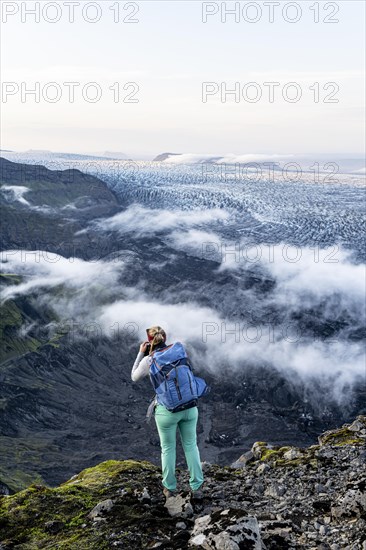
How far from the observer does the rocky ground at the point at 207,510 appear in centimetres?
1184

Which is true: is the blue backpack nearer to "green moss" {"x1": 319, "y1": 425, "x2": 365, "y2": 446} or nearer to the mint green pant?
the mint green pant

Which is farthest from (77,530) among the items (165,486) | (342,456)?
(342,456)

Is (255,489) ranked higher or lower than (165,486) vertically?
lower

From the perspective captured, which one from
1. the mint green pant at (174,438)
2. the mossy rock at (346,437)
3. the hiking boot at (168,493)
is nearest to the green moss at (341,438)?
the mossy rock at (346,437)

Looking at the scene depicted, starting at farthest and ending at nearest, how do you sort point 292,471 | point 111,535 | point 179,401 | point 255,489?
point 292,471 < point 255,489 < point 179,401 < point 111,535

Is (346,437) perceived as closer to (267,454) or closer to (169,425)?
(267,454)

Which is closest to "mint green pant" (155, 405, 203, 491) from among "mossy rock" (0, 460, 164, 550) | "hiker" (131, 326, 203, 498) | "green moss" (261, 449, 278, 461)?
"hiker" (131, 326, 203, 498)

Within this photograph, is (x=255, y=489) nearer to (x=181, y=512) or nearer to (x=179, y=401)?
(x=181, y=512)

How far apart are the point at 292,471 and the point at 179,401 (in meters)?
6.34

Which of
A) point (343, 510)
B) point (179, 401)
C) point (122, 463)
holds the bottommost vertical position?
point (122, 463)

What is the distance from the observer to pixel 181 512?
13398 mm

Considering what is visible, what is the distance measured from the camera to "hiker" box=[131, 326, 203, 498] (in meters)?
13.7

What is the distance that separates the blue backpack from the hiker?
19cm

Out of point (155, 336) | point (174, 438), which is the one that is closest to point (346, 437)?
point (174, 438)
